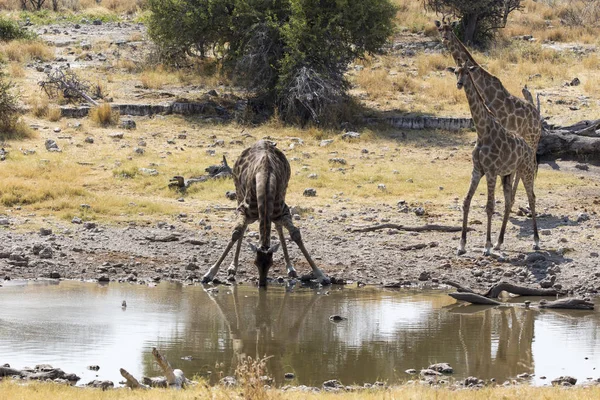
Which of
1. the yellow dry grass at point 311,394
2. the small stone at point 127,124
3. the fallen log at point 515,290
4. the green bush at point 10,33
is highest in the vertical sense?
the green bush at point 10,33

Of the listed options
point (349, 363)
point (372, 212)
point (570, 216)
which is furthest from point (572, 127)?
point (349, 363)

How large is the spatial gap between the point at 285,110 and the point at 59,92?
6.15 metres

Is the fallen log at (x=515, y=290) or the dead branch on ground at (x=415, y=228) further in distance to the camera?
the dead branch on ground at (x=415, y=228)

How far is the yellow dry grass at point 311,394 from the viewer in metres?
7.00

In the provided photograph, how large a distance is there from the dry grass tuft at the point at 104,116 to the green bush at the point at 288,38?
3.85 meters

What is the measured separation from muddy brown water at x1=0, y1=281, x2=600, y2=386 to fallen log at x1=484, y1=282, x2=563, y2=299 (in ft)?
1.76

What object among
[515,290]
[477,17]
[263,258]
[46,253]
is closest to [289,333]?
[263,258]

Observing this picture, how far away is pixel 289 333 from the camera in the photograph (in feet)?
34.2

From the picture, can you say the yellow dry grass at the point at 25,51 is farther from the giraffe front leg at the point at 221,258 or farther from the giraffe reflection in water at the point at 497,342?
the giraffe reflection in water at the point at 497,342

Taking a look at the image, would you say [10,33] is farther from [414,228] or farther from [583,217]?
[583,217]

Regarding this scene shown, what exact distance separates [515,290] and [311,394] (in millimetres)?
5653

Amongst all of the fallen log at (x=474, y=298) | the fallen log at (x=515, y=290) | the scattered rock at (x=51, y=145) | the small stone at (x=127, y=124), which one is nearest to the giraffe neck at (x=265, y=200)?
the fallen log at (x=474, y=298)

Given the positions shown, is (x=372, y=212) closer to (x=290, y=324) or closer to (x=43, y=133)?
(x=290, y=324)

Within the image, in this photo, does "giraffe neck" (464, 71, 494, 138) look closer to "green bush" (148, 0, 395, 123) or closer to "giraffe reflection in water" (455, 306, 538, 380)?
"giraffe reflection in water" (455, 306, 538, 380)
